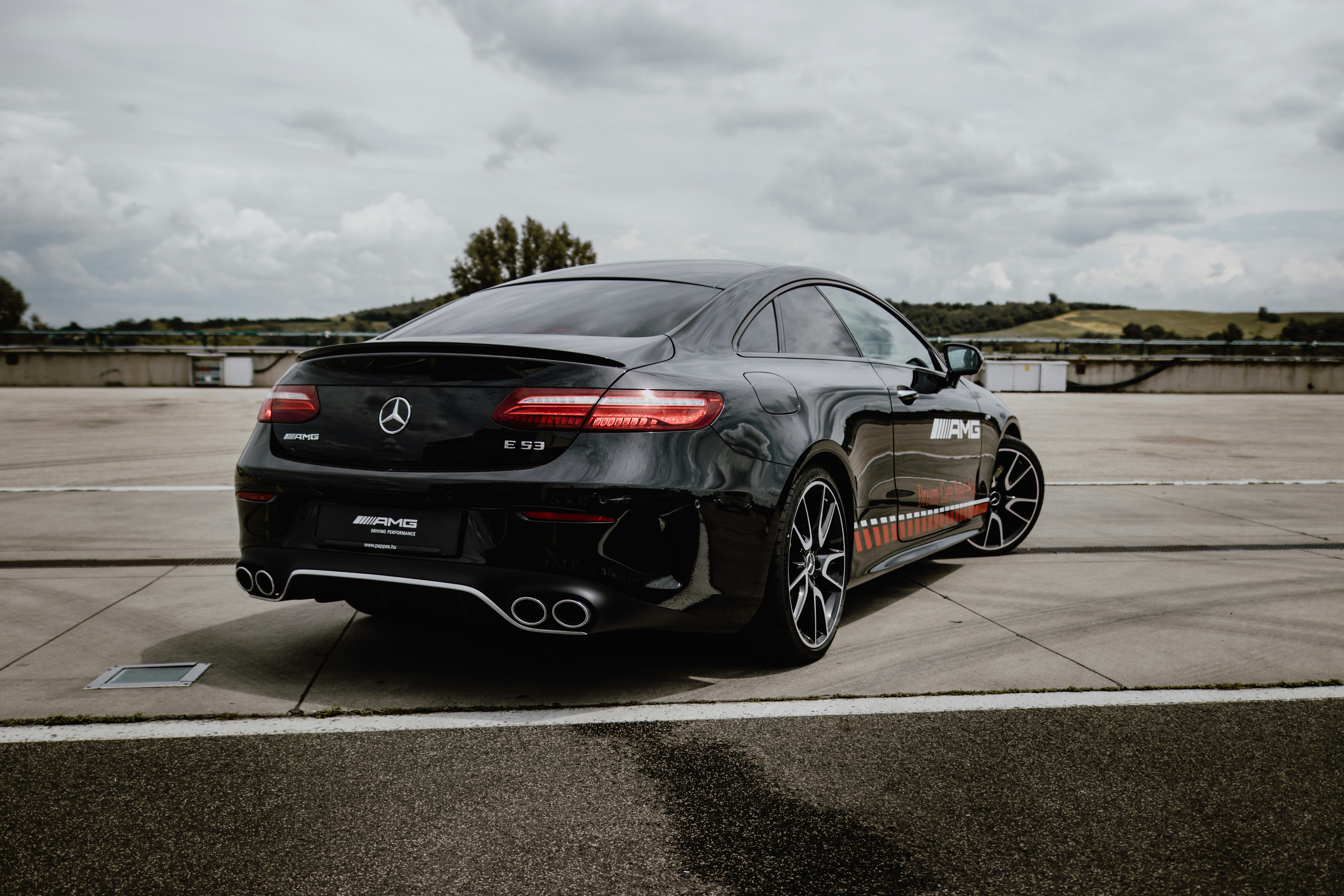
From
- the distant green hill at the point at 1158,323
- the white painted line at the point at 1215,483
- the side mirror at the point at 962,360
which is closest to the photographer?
the side mirror at the point at 962,360

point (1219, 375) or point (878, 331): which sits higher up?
point (878, 331)

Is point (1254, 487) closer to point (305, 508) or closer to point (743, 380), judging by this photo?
point (743, 380)

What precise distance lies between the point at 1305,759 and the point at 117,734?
3498 mm

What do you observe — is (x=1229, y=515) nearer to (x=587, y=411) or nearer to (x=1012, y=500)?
(x=1012, y=500)

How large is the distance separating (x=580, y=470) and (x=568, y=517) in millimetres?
151

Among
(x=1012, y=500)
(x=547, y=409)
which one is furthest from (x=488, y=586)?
(x=1012, y=500)

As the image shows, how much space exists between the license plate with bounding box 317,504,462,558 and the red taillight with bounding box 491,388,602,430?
1.13ft

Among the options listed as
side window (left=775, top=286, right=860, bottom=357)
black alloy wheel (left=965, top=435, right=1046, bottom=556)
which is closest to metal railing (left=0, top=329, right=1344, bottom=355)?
black alloy wheel (left=965, top=435, right=1046, bottom=556)

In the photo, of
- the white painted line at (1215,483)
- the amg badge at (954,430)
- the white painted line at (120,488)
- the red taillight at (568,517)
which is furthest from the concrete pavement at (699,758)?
the white painted line at (1215,483)

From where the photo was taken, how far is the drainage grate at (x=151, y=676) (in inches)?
142

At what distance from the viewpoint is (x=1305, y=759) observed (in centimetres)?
302

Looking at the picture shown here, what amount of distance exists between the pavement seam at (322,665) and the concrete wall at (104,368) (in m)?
24.3

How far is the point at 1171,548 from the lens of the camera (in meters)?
6.41

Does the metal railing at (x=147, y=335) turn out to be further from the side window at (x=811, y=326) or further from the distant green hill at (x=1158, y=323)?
the distant green hill at (x=1158, y=323)
